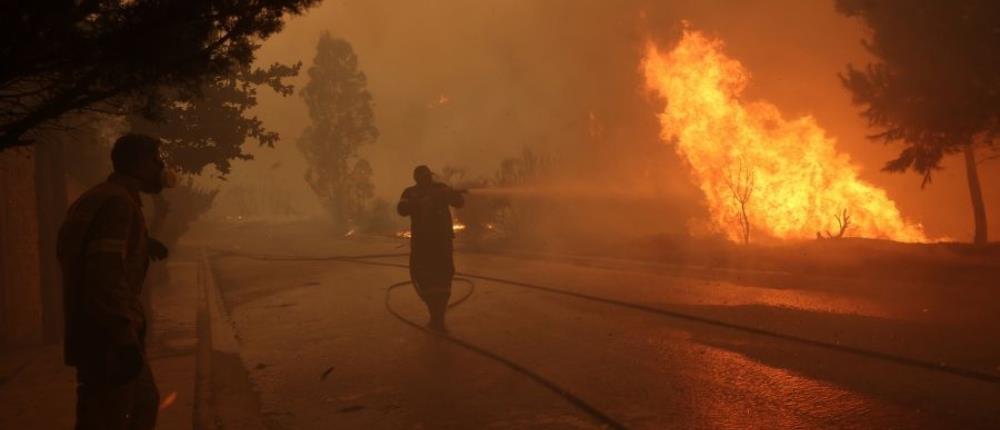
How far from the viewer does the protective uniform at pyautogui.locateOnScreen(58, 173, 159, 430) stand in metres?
2.80

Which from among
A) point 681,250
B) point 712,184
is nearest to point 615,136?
point 712,184

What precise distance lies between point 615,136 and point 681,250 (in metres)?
20.0

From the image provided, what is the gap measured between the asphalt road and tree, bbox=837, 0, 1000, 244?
22.8ft

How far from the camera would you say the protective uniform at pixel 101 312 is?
280 centimetres

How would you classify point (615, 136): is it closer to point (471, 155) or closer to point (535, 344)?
point (535, 344)

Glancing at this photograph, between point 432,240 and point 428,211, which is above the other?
point 428,211

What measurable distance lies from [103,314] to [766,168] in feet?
68.2

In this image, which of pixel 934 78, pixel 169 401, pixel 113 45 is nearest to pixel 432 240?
pixel 169 401

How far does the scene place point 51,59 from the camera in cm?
321

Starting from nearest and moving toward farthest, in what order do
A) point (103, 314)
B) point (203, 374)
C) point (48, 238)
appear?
point (103, 314)
point (203, 374)
point (48, 238)

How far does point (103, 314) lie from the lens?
109 inches

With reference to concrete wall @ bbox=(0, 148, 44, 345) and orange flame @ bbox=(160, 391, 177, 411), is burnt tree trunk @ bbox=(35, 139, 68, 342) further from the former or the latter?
orange flame @ bbox=(160, 391, 177, 411)

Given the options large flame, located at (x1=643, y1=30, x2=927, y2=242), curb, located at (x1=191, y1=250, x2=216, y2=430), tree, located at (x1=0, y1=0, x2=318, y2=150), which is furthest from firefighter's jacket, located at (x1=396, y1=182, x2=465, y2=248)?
large flame, located at (x1=643, y1=30, x2=927, y2=242)

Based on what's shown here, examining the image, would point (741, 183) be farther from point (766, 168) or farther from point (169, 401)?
point (169, 401)
